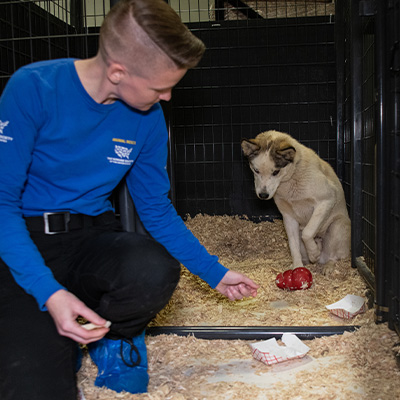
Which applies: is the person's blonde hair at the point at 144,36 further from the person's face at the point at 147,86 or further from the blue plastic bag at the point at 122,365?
the blue plastic bag at the point at 122,365

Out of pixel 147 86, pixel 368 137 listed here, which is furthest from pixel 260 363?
pixel 368 137

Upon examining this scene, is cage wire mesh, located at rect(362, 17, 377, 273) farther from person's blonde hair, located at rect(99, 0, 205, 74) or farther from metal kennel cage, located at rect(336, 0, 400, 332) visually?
person's blonde hair, located at rect(99, 0, 205, 74)

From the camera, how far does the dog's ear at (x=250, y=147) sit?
4238 mm

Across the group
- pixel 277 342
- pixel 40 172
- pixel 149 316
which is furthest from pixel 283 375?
pixel 40 172

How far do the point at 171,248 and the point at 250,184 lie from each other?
433 centimetres

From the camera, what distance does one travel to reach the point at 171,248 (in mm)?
2037

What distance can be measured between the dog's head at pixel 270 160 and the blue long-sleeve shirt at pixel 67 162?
2.29 meters

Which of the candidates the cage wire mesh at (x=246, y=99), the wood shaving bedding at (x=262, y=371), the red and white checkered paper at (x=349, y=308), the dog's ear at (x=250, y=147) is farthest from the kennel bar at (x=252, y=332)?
the cage wire mesh at (x=246, y=99)

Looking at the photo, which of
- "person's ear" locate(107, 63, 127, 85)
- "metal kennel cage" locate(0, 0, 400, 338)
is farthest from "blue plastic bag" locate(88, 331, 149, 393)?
"metal kennel cage" locate(0, 0, 400, 338)

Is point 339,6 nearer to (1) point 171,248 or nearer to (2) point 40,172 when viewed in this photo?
(1) point 171,248

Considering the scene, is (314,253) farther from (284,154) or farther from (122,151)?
(122,151)

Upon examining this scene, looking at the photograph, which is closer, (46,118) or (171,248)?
(46,118)

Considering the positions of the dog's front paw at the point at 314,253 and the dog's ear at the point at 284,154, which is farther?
the dog's front paw at the point at 314,253

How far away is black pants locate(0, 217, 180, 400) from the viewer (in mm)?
1535
